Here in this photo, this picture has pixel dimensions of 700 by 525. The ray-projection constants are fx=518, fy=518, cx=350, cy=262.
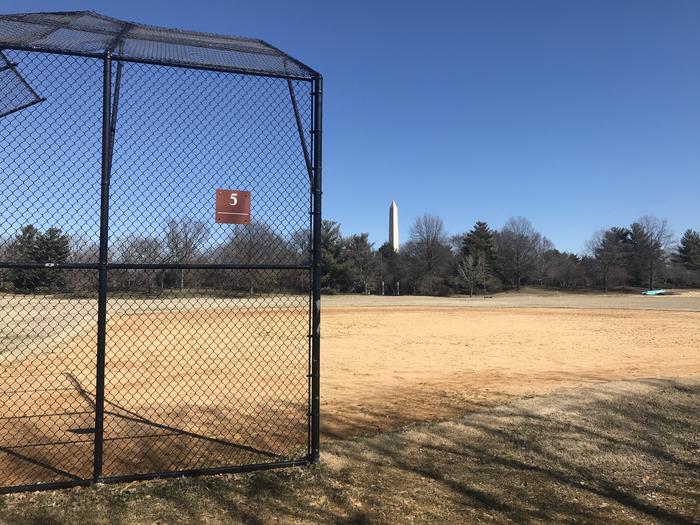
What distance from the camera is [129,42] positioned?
414 centimetres

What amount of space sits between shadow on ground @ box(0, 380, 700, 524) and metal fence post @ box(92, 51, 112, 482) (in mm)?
406

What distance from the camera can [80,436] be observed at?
5578 mm

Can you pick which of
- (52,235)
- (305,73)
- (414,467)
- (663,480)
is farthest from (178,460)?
Answer: (663,480)

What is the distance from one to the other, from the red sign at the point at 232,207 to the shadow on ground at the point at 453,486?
2072 millimetres

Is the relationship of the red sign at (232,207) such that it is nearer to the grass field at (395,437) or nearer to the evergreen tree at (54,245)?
the evergreen tree at (54,245)

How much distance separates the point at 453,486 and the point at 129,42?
14.2ft

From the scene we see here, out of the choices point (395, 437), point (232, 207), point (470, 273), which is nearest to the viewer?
point (232, 207)

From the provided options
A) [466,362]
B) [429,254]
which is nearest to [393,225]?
[429,254]

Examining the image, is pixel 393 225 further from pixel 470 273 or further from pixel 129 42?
pixel 129 42

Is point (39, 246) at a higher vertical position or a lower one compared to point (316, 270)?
higher

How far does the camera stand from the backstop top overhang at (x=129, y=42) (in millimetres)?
3945

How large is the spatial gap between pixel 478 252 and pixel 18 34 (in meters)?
76.7

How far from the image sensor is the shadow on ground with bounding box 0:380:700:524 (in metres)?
3.53

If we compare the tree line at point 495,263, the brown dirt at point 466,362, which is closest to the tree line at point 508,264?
the tree line at point 495,263
